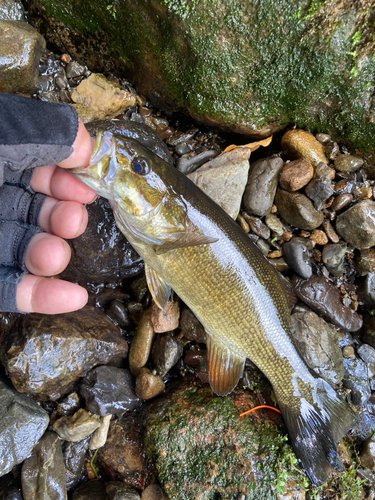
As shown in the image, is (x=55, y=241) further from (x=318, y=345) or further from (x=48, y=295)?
(x=318, y=345)

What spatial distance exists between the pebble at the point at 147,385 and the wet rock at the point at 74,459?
72cm

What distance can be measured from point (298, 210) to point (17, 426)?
3352 millimetres

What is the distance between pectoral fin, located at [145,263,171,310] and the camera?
10.0 ft

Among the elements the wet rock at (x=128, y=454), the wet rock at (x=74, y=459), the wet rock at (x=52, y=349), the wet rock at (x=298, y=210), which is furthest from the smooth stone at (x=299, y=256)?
the wet rock at (x=74, y=459)

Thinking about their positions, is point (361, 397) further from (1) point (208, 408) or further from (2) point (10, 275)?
(2) point (10, 275)

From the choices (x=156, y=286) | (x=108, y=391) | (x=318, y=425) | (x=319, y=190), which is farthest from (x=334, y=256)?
(x=108, y=391)

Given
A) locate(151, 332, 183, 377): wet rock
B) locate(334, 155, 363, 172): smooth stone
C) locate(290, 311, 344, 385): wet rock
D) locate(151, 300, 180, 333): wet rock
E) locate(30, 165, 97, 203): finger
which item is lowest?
locate(151, 332, 183, 377): wet rock

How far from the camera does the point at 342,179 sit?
11.6ft

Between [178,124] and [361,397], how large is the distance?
11.8 ft

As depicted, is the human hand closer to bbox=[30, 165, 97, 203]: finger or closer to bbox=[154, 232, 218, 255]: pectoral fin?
bbox=[30, 165, 97, 203]: finger

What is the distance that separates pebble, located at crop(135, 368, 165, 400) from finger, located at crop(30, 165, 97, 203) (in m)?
1.78

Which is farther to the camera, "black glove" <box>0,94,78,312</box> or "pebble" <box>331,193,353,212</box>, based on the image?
"pebble" <box>331,193,353,212</box>

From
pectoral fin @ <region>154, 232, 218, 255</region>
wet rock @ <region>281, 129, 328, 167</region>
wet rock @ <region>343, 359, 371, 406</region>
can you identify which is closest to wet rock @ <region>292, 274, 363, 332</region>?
wet rock @ <region>343, 359, 371, 406</region>

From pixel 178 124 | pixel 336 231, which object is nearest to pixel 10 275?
pixel 178 124
